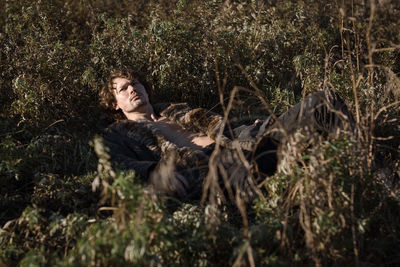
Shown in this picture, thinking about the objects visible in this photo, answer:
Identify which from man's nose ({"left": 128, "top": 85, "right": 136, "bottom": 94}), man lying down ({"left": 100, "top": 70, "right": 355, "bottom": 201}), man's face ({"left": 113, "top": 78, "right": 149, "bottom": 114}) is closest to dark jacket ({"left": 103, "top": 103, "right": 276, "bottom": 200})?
man lying down ({"left": 100, "top": 70, "right": 355, "bottom": 201})

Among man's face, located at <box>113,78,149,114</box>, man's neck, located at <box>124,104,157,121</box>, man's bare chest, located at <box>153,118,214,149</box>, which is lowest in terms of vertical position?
man's bare chest, located at <box>153,118,214,149</box>

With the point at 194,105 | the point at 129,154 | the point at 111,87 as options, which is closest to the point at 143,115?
the point at 111,87

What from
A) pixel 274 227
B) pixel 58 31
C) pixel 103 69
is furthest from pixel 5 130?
pixel 274 227

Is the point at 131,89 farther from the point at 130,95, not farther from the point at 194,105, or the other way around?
the point at 194,105

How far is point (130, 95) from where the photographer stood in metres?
4.64

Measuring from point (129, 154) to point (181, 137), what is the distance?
55 centimetres

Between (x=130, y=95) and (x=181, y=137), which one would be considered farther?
(x=130, y=95)

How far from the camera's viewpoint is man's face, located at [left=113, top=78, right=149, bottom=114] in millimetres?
4613

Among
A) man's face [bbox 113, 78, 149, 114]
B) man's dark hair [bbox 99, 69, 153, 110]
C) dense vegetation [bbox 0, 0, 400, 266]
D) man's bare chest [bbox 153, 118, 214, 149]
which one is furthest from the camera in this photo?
man's dark hair [bbox 99, 69, 153, 110]

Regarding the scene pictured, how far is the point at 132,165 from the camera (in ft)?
12.4

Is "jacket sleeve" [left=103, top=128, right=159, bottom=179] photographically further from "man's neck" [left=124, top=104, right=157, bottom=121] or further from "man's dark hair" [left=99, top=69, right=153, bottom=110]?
"man's dark hair" [left=99, top=69, right=153, bottom=110]

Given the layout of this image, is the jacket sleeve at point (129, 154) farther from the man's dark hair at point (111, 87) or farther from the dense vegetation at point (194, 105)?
the man's dark hair at point (111, 87)

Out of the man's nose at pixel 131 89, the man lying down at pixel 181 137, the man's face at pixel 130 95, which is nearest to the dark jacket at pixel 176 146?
the man lying down at pixel 181 137

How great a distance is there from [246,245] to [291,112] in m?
1.75
